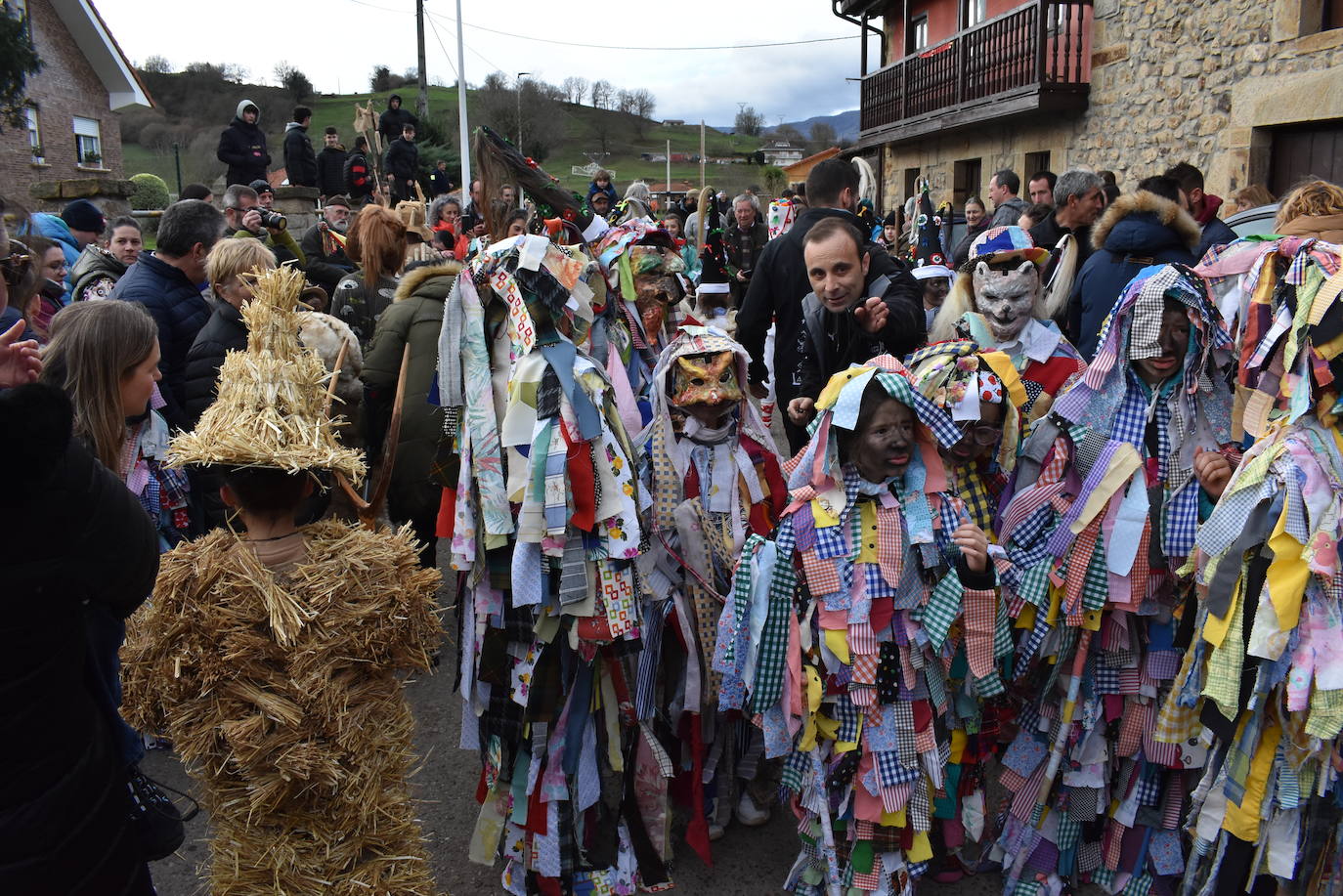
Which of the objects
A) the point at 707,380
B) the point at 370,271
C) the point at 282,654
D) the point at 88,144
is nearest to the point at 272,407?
the point at 282,654

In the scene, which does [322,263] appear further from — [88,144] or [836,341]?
[88,144]

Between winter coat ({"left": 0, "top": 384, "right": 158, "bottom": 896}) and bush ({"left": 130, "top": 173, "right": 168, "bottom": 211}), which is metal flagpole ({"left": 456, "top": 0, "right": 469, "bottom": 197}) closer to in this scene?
bush ({"left": 130, "top": 173, "right": 168, "bottom": 211})

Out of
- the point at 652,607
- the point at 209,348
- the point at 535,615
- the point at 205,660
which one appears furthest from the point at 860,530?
the point at 209,348

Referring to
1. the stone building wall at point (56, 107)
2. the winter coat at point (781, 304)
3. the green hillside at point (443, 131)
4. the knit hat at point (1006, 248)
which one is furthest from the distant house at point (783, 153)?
the knit hat at point (1006, 248)

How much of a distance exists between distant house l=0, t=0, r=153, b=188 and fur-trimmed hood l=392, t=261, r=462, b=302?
74.6 ft

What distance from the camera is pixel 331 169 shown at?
1380 centimetres

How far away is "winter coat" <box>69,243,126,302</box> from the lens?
5043mm

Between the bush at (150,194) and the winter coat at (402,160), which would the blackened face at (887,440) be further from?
the bush at (150,194)

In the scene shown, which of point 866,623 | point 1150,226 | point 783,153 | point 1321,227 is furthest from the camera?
point 783,153

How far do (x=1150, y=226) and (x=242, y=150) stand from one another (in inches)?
440

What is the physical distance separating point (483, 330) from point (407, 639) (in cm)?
122

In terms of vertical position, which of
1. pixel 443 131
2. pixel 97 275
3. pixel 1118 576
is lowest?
pixel 1118 576

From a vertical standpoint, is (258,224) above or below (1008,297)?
above

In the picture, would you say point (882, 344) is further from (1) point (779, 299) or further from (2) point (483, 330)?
(2) point (483, 330)
